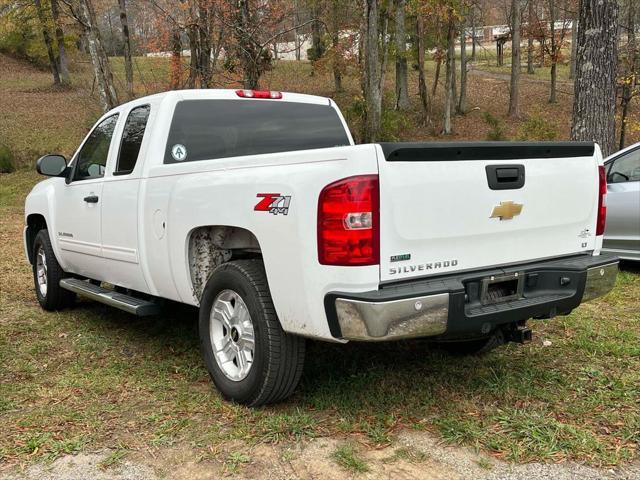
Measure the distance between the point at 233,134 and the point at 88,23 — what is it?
13001mm

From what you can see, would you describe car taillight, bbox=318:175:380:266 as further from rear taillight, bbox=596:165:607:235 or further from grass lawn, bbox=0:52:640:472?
rear taillight, bbox=596:165:607:235

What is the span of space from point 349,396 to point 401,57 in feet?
75.0

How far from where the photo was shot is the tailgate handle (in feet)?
10.6

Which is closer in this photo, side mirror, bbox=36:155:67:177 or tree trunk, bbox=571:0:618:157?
side mirror, bbox=36:155:67:177

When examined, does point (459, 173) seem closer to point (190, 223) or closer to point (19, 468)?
point (190, 223)

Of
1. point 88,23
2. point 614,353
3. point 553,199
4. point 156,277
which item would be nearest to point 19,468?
point 156,277

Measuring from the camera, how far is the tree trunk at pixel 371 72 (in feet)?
44.9

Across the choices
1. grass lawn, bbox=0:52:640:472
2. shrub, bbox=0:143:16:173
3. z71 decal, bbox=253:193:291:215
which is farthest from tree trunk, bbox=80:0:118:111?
z71 decal, bbox=253:193:291:215

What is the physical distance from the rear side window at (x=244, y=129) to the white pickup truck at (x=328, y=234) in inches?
0.4

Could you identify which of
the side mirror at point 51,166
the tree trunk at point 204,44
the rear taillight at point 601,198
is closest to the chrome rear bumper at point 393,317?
the rear taillight at point 601,198

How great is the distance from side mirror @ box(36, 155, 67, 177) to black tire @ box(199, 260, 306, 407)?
2.56m

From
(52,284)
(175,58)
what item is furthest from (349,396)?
(175,58)

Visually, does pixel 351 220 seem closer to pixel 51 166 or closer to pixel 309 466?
pixel 309 466

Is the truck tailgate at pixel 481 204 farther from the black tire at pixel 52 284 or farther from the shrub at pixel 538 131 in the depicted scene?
the shrub at pixel 538 131
